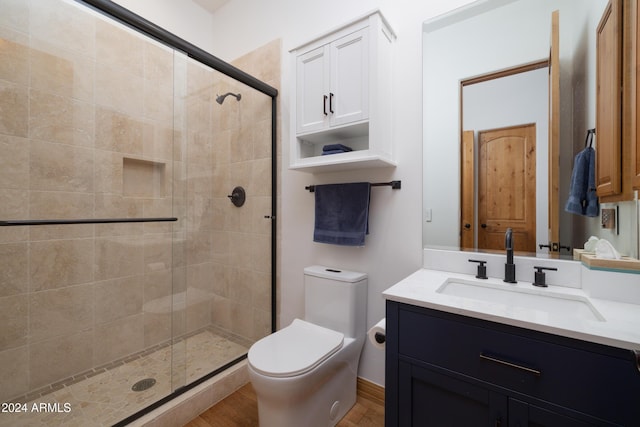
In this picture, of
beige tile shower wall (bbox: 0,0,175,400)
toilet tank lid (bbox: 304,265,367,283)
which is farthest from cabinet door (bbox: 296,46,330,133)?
beige tile shower wall (bbox: 0,0,175,400)

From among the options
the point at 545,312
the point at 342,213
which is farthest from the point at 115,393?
the point at 545,312

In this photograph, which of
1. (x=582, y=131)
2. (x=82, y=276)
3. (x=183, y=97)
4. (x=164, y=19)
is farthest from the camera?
(x=164, y=19)

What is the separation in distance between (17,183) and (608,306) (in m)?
2.61

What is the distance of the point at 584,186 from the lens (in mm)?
1102

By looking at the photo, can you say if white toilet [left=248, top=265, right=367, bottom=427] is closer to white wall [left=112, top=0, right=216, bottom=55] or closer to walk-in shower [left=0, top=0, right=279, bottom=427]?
walk-in shower [left=0, top=0, right=279, bottom=427]

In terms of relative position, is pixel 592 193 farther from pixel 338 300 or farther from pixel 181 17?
pixel 181 17

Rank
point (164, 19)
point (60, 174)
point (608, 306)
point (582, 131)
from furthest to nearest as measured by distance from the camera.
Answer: point (164, 19)
point (60, 174)
point (582, 131)
point (608, 306)

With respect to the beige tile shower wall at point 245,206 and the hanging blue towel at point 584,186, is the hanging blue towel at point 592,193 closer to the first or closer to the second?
the hanging blue towel at point 584,186

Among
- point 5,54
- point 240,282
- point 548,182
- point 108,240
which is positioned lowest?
point 240,282

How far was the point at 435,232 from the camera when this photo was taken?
1425mm

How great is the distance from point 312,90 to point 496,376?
58.2 inches

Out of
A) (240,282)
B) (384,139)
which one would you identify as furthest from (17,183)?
(384,139)

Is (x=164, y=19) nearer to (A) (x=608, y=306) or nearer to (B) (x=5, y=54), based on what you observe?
(B) (x=5, y=54)

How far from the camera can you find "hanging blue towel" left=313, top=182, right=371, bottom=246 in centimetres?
156
